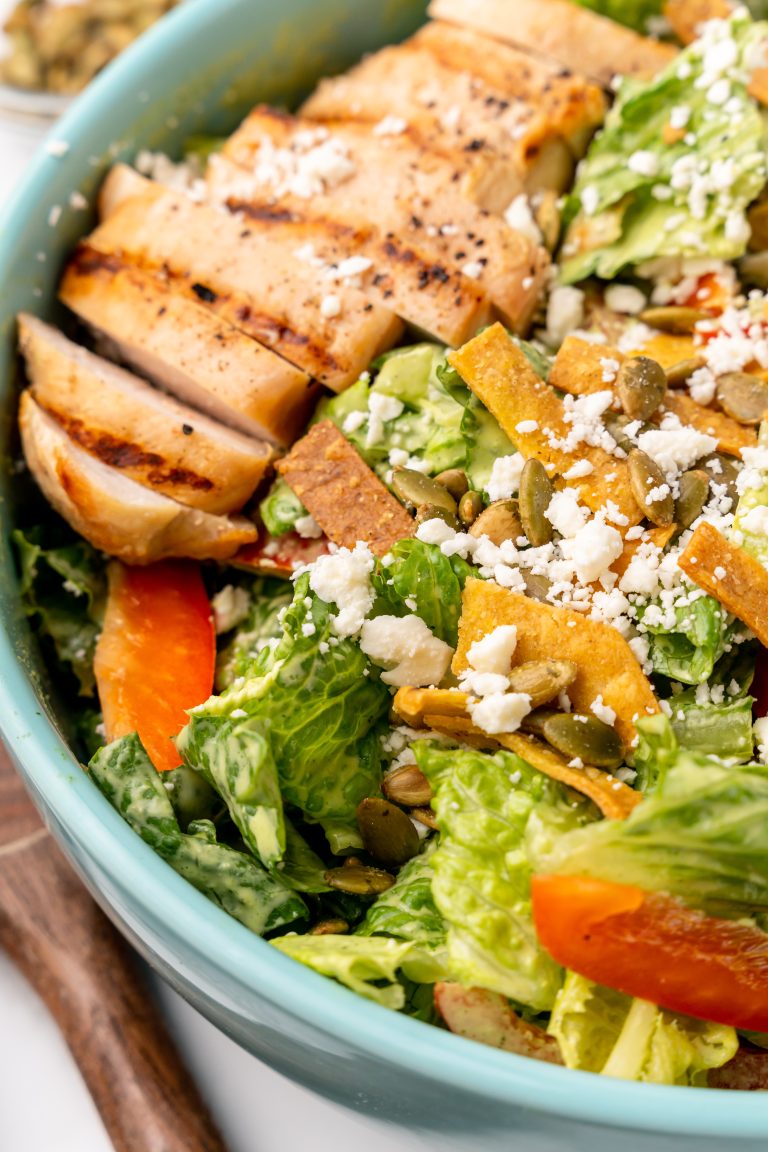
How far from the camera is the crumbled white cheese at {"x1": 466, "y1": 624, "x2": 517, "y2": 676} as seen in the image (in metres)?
2.53

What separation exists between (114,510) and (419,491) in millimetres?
716

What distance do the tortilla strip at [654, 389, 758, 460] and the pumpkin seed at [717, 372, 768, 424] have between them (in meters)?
0.02

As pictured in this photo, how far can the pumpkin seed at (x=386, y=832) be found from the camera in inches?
104

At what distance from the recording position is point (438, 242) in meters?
3.30

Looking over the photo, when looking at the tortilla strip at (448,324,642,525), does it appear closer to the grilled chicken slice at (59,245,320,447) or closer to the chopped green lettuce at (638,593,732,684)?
the chopped green lettuce at (638,593,732,684)

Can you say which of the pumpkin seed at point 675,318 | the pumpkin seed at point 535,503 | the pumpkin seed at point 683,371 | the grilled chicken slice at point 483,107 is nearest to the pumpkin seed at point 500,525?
the pumpkin seed at point 535,503

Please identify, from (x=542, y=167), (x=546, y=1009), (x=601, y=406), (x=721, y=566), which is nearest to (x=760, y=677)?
(x=721, y=566)

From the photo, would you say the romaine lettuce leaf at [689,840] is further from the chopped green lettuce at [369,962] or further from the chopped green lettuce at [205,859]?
the chopped green lettuce at [205,859]

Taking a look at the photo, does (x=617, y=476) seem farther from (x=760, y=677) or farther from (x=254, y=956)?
(x=254, y=956)

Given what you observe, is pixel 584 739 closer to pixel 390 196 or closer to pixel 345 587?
pixel 345 587

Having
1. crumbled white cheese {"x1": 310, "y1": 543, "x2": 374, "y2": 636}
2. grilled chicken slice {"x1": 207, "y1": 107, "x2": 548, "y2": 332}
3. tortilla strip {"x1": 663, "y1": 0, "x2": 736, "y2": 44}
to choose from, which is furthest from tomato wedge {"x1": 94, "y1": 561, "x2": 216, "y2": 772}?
tortilla strip {"x1": 663, "y1": 0, "x2": 736, "y2": 44}

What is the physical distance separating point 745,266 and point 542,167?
2.08 ft

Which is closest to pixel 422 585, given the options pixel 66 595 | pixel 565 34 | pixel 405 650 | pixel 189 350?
pixel 405 650

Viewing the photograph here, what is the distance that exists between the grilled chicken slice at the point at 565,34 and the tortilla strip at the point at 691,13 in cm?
23
